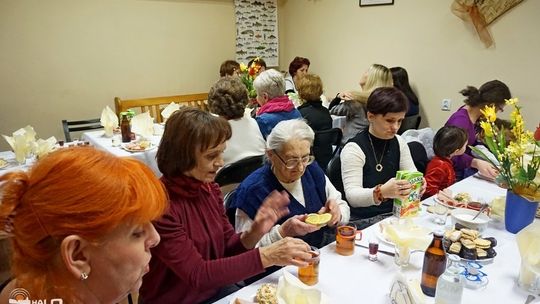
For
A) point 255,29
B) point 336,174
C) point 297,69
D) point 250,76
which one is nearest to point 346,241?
point 336,174

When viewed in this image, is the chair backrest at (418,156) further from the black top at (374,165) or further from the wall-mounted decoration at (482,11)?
the wall-mounted decoration at (482,11)

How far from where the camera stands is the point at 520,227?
1.55 m

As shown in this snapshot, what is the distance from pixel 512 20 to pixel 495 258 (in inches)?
117

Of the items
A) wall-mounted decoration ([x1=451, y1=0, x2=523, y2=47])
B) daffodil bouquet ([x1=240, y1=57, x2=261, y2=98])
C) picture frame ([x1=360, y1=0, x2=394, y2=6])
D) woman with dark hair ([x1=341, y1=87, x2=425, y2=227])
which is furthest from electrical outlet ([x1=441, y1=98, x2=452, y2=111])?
woman with dark hair ([x1=341, y1=87, x2=425, y2=227])

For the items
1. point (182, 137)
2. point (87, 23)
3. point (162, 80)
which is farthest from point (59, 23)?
point (182, 137)

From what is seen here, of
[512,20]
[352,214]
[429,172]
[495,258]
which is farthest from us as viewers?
[512,20]

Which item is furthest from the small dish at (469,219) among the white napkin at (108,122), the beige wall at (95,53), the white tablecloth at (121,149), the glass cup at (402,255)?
the beige wall at (95,53)

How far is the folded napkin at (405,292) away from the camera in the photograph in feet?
3.37

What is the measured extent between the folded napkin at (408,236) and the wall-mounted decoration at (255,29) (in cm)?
436

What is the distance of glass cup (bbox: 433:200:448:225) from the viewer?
165cm

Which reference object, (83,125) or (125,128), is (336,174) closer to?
(125,128)

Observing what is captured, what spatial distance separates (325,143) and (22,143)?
7.02 ft

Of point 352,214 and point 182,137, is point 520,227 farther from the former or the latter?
point 182,137

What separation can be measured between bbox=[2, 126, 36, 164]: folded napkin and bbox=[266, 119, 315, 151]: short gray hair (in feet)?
5.75
